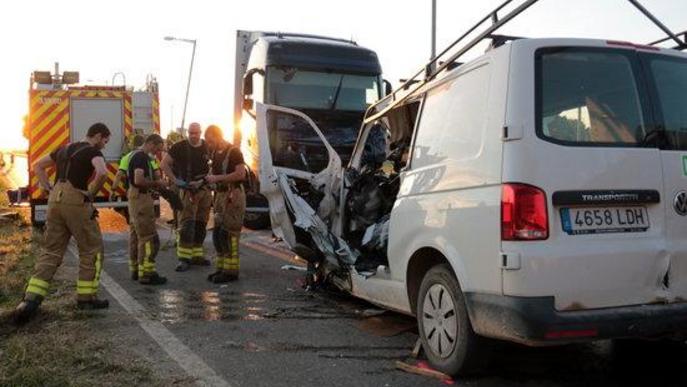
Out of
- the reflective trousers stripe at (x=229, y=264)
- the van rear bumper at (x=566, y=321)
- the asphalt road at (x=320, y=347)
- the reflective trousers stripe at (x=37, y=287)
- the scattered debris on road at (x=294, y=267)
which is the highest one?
the van rear bumper at (x=566, y=321)

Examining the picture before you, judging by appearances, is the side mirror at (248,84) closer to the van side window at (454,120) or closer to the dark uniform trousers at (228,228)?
the dark uniform trousers at (228,228)

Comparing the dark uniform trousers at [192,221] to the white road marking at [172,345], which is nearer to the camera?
the white road marking at [172,345]

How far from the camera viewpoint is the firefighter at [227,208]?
7.79 meters

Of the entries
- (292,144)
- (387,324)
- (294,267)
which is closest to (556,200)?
(387,324)

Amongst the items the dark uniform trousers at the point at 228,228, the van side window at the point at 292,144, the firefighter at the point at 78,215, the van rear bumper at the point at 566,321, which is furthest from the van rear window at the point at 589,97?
the van side window at the point at 292,144

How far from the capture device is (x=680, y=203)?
12.3 feet

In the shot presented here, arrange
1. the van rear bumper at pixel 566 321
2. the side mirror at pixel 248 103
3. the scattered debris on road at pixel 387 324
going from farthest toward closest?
1. the side mirror at pixel 248 103
2. the scattered debris on road at pixel 387 324
3. the van rear bumper at pixel 566 321

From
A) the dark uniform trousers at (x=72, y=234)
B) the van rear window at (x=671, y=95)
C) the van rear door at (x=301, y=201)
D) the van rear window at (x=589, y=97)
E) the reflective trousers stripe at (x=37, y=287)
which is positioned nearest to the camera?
the van rear window at (x=589, y=97)

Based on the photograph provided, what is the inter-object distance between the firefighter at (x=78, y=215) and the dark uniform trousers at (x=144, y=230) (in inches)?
46.7

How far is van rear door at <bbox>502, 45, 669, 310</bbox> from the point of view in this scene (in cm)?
352

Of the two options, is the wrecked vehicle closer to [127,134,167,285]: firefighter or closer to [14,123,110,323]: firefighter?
[14,123,110,323]: firefighter

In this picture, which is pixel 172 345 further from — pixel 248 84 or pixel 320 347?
pixel 248 84

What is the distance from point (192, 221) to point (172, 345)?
3.77 meters

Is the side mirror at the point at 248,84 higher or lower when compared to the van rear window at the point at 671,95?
higher
